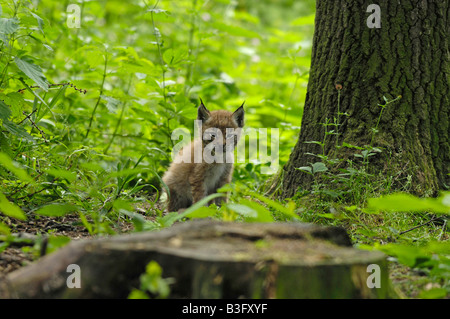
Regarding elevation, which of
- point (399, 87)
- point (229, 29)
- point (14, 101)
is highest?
point (229, 29)

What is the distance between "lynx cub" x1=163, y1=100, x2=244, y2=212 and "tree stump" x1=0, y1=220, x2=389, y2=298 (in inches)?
117

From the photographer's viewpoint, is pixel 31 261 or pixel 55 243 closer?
pixel 55 243

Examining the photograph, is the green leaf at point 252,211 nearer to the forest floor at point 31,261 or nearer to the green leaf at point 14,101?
the forest floor at point 31,261

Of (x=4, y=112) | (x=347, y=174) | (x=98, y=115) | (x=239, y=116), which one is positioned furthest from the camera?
(x=98, y=115)

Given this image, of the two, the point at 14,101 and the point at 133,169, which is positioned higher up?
the point at 14,101

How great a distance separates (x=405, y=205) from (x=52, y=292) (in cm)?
146

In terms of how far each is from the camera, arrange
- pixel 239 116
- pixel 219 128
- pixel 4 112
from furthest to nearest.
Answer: pixel 239 116, pixel 219 128, pixel 4 112

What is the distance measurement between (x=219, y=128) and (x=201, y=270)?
3.37m

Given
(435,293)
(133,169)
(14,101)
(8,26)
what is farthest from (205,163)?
(435,293)

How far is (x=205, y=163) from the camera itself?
498 cm

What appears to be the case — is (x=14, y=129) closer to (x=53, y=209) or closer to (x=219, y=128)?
(x=53, y=209)

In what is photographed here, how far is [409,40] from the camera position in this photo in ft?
12.3

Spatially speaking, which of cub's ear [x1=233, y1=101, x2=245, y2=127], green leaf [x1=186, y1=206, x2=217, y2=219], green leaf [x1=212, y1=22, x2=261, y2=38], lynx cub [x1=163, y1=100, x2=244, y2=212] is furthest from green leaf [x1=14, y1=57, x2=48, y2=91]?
green leaf [x1=212, y1=22, x2=261, y2=38]

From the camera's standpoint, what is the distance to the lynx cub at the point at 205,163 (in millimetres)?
4984
